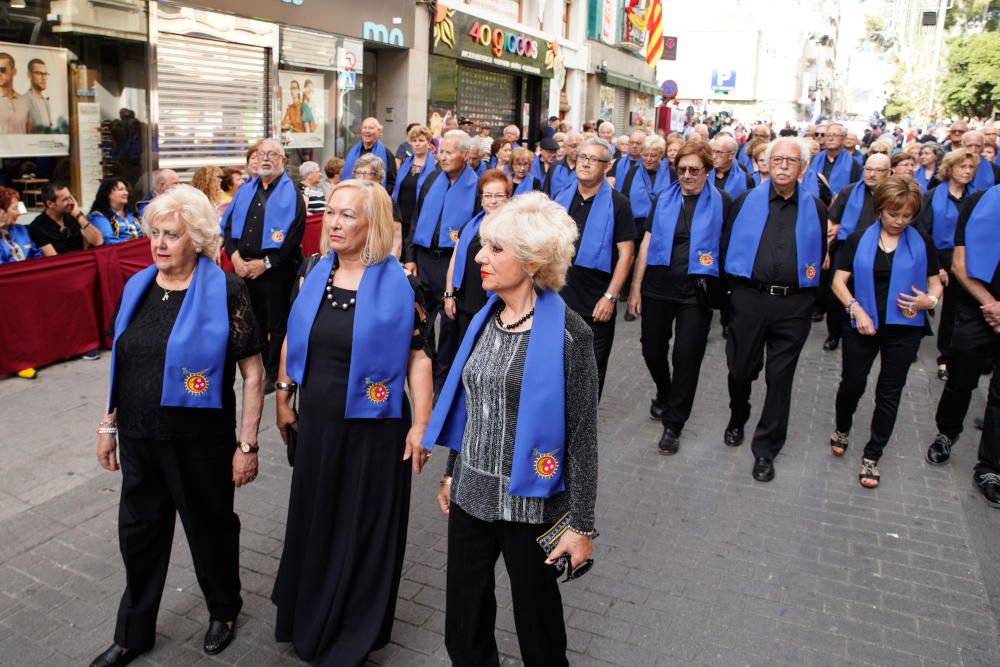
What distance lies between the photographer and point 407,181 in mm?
9180

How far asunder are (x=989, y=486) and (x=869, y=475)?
731 millimetres

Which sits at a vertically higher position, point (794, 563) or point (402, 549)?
point (402, 549)

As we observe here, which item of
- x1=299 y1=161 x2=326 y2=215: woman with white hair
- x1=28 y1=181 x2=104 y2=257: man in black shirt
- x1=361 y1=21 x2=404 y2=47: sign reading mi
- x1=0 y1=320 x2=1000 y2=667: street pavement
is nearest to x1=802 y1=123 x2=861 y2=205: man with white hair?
x1=0 y1=320 x2=1000 y2=667: street pavement

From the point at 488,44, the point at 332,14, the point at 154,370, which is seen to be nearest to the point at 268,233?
the point at 154,370

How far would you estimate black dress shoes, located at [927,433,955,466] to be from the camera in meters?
6.20

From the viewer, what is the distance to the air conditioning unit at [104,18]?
9.54 meters

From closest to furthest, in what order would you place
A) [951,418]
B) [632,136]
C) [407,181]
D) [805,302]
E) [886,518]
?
[886,518] → [805,302] → [951,418] → [407,181] → [632,136]

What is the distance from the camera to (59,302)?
739 centimetres

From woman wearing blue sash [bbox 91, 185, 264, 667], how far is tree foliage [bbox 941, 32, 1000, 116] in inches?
1379

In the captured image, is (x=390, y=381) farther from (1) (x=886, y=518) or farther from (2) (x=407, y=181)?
(2) (x=407, y=181)

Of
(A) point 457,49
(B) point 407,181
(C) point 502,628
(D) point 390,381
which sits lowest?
(C) point 502,628

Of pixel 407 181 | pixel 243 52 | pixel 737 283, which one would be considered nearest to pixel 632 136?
pixel 407 181

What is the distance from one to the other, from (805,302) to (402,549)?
11.1ft

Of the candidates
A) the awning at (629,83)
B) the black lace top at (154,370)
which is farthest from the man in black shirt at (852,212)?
the awning at (629,83)
